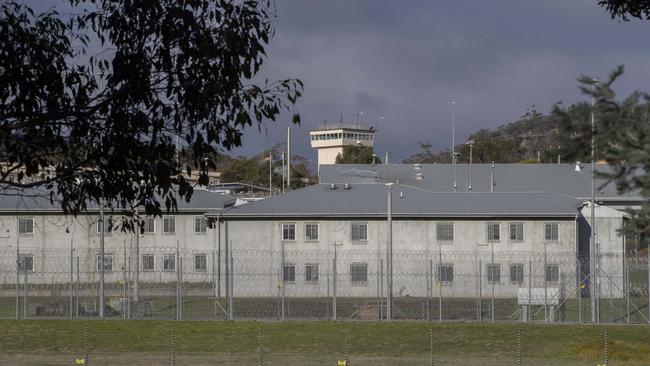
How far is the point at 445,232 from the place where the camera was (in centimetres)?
5166

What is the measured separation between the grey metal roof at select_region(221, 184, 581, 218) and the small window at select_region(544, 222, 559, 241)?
62 centimetres

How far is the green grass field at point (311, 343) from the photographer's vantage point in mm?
27719

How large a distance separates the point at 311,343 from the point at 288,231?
22.2 meters

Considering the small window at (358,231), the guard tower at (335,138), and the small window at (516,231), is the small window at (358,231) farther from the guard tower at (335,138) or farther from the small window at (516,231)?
the guard tower at (335,138)

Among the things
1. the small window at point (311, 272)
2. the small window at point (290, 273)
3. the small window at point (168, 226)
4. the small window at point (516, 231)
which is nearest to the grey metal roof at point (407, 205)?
the small window at point (516, 231)

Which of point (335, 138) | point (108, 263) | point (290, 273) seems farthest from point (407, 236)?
point (335, 138)

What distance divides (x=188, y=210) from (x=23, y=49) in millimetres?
44949

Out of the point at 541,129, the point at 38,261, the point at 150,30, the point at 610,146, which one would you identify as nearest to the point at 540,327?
the point at 150,30

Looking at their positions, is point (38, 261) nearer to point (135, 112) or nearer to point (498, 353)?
point (498, 353)

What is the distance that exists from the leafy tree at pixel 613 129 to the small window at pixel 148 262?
4598cm

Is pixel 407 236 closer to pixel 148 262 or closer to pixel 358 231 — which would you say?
pixel 358 231

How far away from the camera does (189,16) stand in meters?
12.5

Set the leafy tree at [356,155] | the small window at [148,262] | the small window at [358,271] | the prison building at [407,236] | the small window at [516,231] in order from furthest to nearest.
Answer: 1. the leafy tree at [356,155]
2. the small window at [148,262]
3. the small window at [516,231]
4. the small window at [358,271]
5. the prison building at [407,236]

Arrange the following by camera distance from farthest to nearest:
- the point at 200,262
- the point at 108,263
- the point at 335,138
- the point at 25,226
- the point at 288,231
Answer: the point at 335,138 → the point at 25,226 → the point at 200,262 → the point at 108,263 → the point at 288,231
